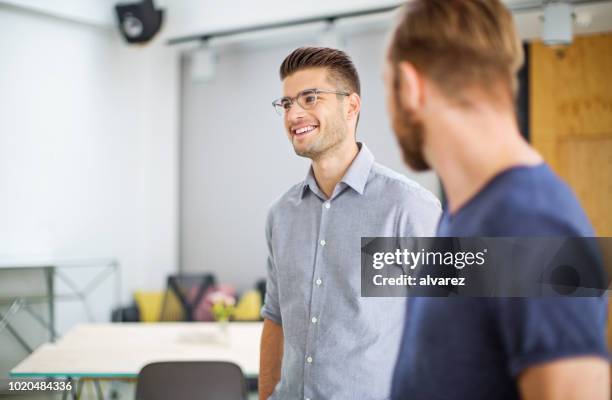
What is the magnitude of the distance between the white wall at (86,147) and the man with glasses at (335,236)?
10.5 feet

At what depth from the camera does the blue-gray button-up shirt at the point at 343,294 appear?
1139mm

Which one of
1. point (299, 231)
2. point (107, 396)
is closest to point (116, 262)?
point (107, 396)

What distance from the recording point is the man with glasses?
113cm

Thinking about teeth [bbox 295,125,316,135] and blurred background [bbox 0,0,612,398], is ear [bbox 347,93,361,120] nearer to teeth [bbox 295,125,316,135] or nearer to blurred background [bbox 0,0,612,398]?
teeth [bbox 295,125,316,135]

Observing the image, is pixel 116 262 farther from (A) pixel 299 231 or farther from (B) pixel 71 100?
(A) pixel 299 231

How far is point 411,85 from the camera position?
677 millimetres

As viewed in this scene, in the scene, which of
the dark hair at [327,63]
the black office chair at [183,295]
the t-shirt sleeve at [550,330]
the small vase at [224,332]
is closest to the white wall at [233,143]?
the black office chair at [183,295]

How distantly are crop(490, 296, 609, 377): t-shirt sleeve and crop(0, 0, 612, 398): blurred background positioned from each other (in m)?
2.87

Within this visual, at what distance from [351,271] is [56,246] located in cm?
375

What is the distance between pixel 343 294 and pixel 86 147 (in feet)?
12.3

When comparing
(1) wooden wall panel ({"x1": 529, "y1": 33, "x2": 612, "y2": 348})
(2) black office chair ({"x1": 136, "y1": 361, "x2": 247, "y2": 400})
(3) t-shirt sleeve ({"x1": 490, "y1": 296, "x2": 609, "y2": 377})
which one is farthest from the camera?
(1) wooden wall panel ({"x1": 529, "y1": 33, "x2": 612, "y2": 348})

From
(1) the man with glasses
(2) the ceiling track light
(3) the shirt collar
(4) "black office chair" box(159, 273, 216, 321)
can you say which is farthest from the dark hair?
(4) "black office chair" box(159, 273, 216, 321)

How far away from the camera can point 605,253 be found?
0.80 meters

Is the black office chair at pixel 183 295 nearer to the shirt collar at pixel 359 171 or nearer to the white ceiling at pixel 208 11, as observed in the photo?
the white ceiling at pixel 208 11
